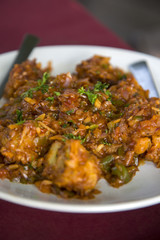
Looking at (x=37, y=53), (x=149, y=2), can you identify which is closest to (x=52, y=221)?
(x=37, y=53)

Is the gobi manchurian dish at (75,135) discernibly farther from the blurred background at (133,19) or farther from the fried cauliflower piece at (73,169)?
the blurred background at (133,19)

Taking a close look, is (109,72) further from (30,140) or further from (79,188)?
(79,188)

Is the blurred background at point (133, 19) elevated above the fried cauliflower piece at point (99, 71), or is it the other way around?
the blurred background at point (133, 19)

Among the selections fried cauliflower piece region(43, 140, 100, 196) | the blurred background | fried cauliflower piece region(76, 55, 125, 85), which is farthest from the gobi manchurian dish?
the blurred background

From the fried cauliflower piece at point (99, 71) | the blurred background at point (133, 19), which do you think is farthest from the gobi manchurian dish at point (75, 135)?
the blurred background at point (133, 19)

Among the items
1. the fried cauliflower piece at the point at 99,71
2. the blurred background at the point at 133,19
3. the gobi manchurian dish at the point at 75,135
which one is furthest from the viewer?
the blurred background at the point at 133,19

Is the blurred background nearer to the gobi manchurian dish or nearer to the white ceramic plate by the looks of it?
the gobi manchurian dish

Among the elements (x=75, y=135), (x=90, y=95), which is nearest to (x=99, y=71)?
(x=90, y=95)

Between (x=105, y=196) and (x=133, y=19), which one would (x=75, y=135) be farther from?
(x=133, y=19)
